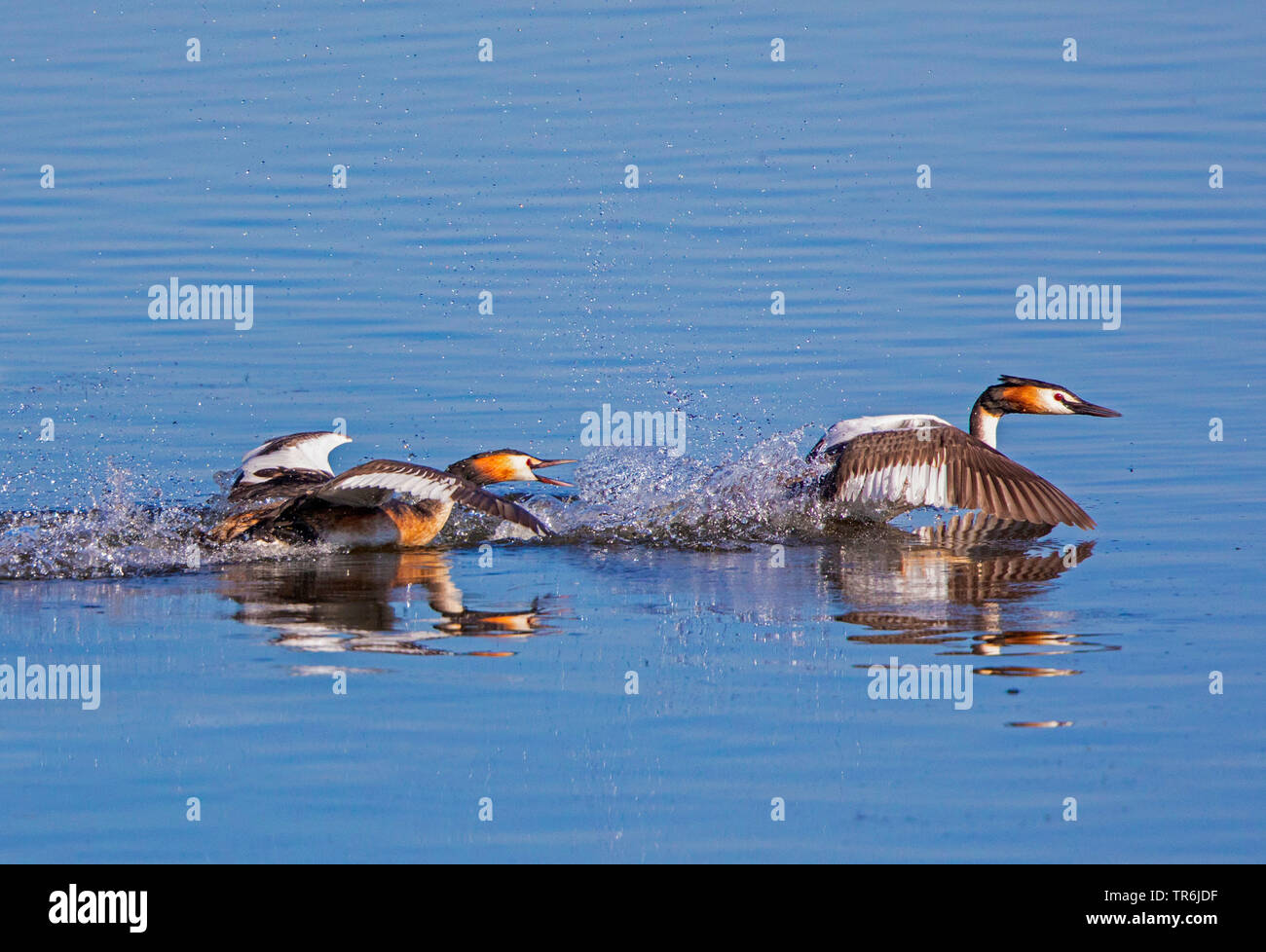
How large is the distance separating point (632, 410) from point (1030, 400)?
3.12m

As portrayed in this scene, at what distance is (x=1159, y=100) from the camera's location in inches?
1029

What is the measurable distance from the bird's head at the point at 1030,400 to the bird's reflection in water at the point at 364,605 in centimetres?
416

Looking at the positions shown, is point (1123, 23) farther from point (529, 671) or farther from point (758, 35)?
point (529, 671)

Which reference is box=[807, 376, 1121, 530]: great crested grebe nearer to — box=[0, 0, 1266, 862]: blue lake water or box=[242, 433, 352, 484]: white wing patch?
box=[0, 0, 1266, 862]: blue lake water

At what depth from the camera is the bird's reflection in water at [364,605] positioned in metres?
9.46

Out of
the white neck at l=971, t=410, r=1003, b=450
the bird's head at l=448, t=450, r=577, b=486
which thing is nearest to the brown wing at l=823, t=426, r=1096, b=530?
the white neck at l=971, t=410, r=1003, b=450

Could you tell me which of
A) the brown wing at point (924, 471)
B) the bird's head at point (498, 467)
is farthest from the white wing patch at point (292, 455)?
the brown wing at point (924, 471)

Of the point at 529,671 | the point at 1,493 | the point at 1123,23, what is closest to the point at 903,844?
the point at 529,671

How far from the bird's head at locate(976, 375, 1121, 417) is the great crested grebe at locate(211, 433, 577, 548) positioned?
3139 millimetres

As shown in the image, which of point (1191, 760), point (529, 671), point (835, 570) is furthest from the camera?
point (835, 570)

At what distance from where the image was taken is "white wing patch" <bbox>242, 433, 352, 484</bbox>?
12547mm

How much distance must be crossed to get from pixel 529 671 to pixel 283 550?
3417 millimetres

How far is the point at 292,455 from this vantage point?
12625 mm

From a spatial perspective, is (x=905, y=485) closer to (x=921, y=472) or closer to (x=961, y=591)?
(x=921, y=472)
